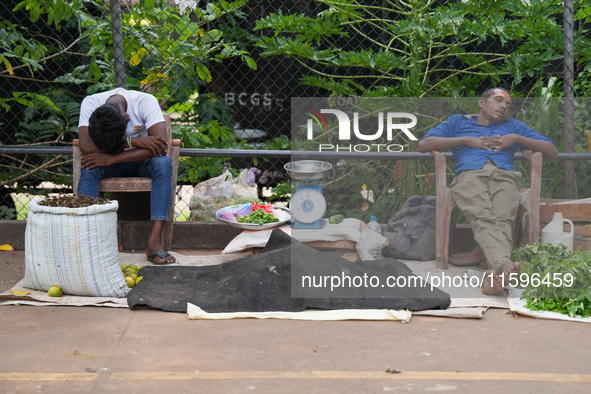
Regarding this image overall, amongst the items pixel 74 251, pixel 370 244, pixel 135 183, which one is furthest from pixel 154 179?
pixel 370 244

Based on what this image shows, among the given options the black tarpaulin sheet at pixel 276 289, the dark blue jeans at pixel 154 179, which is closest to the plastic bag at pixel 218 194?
the dark blue jeans at pixel 154 179

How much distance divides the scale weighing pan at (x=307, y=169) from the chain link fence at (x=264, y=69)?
0.51 meters

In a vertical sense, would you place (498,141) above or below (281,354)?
above

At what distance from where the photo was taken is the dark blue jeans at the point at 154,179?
445cm

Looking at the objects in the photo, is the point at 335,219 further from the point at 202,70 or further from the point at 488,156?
the point at 202,70

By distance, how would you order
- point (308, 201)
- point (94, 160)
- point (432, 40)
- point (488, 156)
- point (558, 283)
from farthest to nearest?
point (432, 40)
point (308, 201)
point (94, 160)
point (488, 156)
point (558, 283)

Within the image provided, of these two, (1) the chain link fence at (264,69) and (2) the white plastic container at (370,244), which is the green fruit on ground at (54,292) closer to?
(1) the chain link fence at (264,69)

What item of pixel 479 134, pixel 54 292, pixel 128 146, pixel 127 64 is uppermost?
pixel 127 64

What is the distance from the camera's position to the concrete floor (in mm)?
2520

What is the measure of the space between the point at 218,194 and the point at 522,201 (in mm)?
2344

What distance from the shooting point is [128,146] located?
4.57 meters

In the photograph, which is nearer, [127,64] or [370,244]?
[370,244]

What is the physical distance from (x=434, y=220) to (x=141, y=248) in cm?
232

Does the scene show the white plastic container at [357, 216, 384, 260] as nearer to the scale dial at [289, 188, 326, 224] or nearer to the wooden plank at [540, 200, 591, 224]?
the scale dial at [289, 188, 326, 224]
